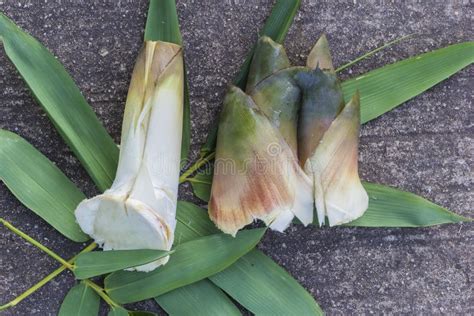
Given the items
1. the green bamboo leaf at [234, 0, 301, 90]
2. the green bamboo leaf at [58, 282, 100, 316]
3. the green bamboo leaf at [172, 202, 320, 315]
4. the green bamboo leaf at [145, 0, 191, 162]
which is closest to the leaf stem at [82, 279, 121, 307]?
the green bamboo leaf at [58, 282, 100, 316]

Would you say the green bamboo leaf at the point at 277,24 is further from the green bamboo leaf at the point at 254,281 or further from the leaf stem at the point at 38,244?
the leaf stem at the point at 38,244

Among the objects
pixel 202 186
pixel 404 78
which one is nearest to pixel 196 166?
pixel 202 186

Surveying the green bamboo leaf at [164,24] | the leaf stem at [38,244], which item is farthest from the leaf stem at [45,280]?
the green bamboo leaf at [164,24]

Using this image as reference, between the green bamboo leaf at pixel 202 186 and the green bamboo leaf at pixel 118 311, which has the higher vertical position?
the green bamboo leaf at pixel 202 186

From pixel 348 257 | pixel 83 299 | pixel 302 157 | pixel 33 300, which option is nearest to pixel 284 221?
pixel 302 157

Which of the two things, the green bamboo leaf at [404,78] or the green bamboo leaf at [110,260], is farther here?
the green bamboo leaf at [404,78]

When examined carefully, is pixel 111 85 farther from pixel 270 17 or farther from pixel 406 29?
pixel 406 29
